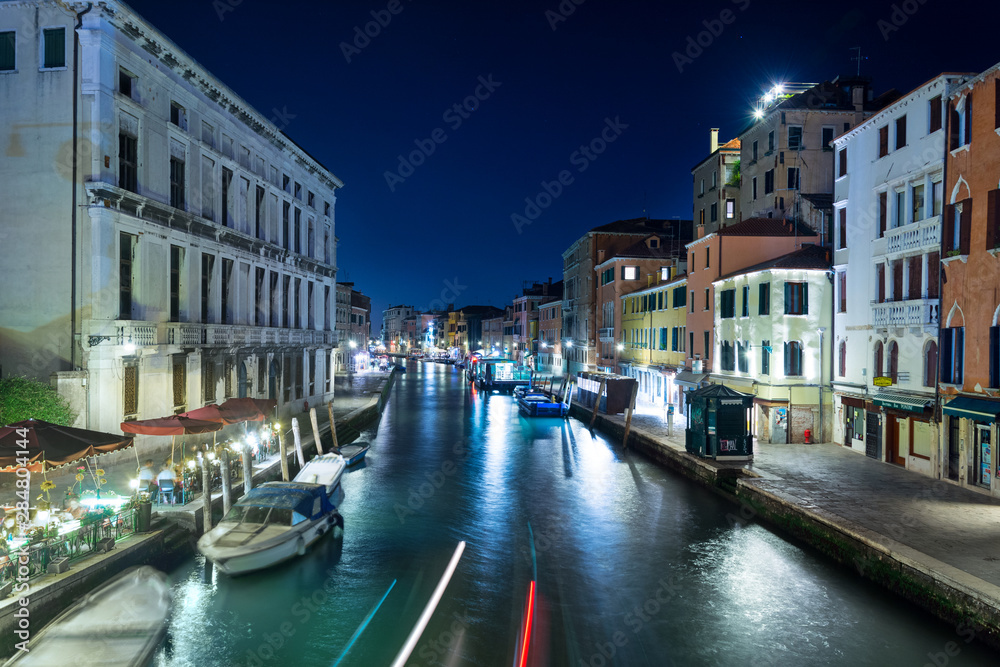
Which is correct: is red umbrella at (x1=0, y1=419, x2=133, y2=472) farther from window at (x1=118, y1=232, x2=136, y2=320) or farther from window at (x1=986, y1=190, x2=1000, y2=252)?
window at (x1=986, y1=190, x2=1000, y2=252)

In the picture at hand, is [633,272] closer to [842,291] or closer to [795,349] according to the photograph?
[795,349]

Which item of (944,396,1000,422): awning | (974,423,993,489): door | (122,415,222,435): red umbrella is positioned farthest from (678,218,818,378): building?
(122,415,222,435): red umbrella

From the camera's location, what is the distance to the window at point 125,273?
23766mm

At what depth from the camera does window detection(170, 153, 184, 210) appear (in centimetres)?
2745

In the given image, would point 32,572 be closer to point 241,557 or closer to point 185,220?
point 241,557

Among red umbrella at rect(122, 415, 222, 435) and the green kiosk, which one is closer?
red umbrella at rect(122, 415, 222, 435)

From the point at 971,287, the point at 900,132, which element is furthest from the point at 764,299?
the point at 971,287

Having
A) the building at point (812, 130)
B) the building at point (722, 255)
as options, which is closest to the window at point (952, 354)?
the building at point (722, 255)

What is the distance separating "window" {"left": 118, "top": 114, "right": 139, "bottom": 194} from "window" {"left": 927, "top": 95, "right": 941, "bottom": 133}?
2776 centimetres

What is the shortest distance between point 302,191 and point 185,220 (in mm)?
16399

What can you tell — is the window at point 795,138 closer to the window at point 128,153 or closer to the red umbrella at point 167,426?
the window at point 128,153

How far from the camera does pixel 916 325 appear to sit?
856 inches

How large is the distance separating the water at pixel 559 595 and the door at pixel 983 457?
6.48m

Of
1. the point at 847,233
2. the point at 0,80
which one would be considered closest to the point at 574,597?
the point at 847,233
